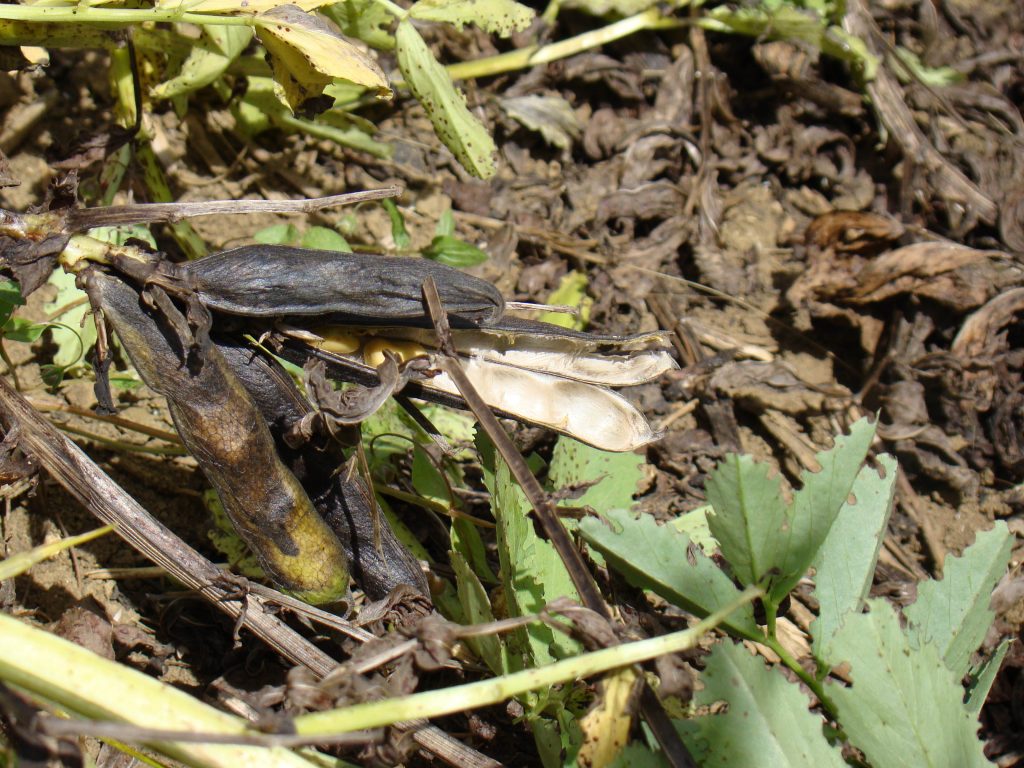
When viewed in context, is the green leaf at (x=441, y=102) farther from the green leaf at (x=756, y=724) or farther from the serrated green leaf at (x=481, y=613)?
the green leaf at (x=756, y=724)

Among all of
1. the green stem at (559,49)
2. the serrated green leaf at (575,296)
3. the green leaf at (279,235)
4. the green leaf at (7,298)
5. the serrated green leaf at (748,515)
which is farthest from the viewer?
the green stem at (559,49)

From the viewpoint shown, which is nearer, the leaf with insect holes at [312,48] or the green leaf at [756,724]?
the green leaf at [756,724]

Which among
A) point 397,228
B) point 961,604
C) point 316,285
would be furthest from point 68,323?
point 961,604

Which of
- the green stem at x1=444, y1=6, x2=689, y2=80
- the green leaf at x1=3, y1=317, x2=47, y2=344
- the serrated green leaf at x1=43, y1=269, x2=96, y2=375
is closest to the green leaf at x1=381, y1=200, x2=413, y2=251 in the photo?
the green stem at x1=444, y1=6, x2=689, y2=80

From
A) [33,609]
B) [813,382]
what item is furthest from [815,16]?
[33,609]

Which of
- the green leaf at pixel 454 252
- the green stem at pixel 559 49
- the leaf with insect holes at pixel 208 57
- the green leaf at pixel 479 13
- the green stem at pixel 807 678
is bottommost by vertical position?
the green stem at pixel 807 678

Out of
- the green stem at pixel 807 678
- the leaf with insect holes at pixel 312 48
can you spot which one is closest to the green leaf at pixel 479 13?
the leaf with insect holes at pixel 312 48

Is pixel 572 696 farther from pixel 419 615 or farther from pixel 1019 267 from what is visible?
pixel 1019 267
